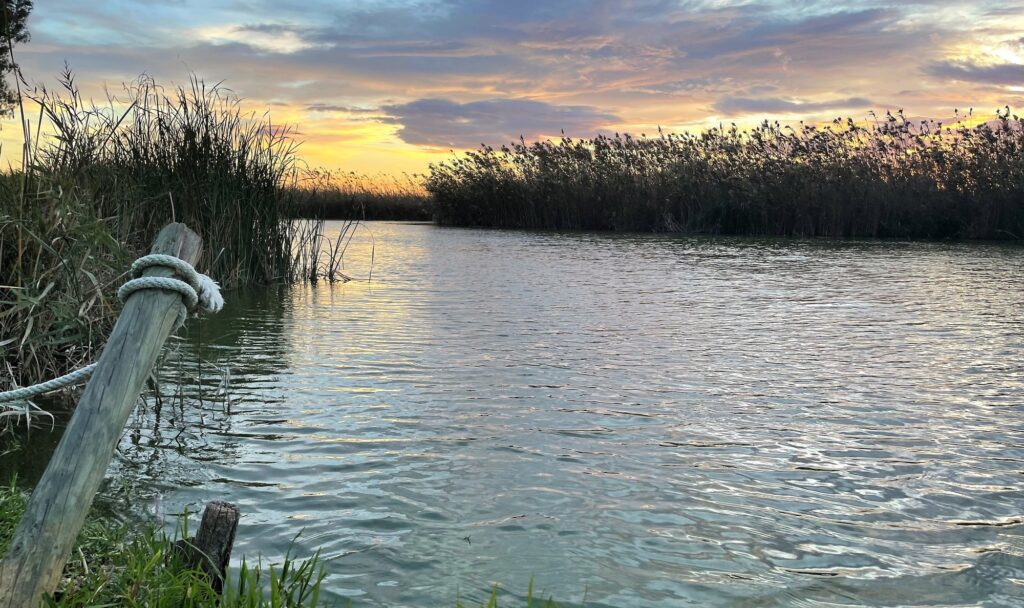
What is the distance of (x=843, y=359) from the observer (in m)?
7.09

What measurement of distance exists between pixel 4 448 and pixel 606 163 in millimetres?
25687

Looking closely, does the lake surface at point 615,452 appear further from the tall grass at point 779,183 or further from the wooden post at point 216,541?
the tall grass at point 779,183

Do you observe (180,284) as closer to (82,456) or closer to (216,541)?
(82,456)

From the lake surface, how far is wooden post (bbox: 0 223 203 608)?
1033 mm

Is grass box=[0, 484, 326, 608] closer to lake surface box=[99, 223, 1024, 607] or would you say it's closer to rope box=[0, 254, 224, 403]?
lake surface box=[99, 223, 1024, 607]

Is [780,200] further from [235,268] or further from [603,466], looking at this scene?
[603,466]

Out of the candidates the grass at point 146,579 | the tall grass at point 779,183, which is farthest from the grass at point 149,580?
the tall grass at point 779,183

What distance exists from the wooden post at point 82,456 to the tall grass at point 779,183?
23832mm

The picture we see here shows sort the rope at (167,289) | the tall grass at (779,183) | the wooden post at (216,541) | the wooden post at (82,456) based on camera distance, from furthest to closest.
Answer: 1. the tall grass at (779,183)
2. the wooden post at (216,541)
3. the rope at (167,289)
4. the wooden post at (82,456)

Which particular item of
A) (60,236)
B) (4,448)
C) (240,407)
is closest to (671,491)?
(240,407)

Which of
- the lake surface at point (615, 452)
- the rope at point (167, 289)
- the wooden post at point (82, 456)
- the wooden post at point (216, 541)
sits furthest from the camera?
the lake surface at point (615, 452)

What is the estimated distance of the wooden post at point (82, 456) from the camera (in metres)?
2.25

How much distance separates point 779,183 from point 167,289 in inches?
958

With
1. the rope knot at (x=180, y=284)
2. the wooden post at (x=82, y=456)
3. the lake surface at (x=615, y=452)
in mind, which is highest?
the rope knot at (x=180, y=284)
